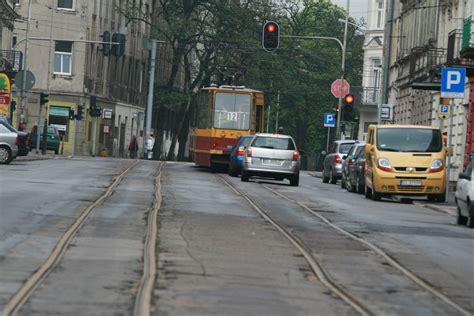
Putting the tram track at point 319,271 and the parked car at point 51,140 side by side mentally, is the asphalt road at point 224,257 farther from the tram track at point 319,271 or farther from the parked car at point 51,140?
the parked car at point 51,140

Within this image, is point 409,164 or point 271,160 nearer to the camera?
point 409,164

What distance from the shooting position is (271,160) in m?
41.9

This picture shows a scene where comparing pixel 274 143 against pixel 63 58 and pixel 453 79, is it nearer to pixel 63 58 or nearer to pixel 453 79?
pixel 453 79

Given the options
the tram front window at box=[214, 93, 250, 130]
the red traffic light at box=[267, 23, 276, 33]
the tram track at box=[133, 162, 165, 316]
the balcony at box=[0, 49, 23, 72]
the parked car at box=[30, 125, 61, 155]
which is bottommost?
the tram track at box=[133, 162, 165, 316]

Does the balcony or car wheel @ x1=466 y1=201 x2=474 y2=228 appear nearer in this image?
car wheel @ x1=466 y1=201 x2=474 y2=228

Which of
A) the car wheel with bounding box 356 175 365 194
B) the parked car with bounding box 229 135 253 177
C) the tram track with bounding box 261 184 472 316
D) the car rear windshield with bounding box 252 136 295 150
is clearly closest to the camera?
the tram track with bounding box 261 184 472 316

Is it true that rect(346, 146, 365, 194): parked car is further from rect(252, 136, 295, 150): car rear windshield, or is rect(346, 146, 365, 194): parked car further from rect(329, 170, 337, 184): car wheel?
rect(329, 170, 337, 184): car wheel

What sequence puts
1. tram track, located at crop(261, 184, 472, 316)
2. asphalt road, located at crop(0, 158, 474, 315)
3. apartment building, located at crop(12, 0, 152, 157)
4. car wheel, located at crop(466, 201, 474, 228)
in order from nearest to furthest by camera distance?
asphalt road, located at crop(0, 158, 474, 315) → tram track, located at crop(261, 184, 472, 316) → car wheel, located at crop(466, 201, 474, 228) → apartment building, located at crop(12, 0, 152, 157)

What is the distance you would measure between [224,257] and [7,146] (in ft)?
113

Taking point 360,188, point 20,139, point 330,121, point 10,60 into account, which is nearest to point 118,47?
point 330,121

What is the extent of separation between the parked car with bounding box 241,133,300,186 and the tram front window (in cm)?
899

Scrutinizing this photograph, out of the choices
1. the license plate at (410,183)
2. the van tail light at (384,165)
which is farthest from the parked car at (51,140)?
the license plate at (410,183)

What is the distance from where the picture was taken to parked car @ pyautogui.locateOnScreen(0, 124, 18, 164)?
48.8 meters

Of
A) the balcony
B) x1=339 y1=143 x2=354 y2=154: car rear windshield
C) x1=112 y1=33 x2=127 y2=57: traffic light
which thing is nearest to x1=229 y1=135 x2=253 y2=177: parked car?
x1=339 y1=143 x2=354 y2=154: car rear windshield
